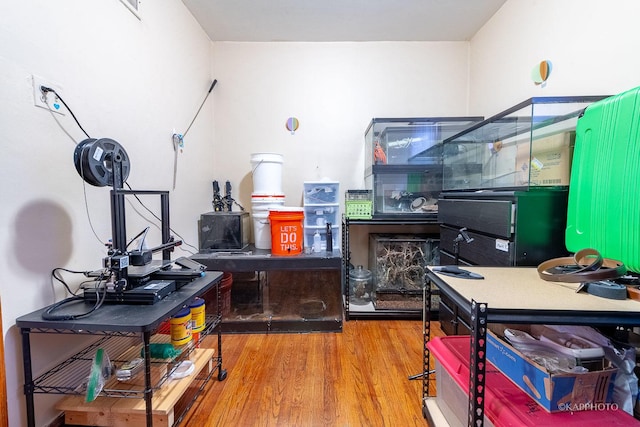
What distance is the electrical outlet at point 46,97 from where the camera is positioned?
1.14m

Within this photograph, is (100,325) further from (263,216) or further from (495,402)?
(263,216)

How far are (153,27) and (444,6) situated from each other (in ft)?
7.15

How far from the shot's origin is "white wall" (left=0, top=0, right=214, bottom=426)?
106 cm

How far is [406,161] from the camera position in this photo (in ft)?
8.77

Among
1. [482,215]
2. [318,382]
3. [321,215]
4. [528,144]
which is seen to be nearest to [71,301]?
[318,382]

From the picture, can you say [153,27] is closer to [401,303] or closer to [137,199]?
[137,199]

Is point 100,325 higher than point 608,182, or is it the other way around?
point 608,182

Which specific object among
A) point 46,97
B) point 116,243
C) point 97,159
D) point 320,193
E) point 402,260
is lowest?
point 402,260

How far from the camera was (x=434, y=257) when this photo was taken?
2.61m

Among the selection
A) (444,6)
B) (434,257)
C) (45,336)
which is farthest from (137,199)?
(444,6)

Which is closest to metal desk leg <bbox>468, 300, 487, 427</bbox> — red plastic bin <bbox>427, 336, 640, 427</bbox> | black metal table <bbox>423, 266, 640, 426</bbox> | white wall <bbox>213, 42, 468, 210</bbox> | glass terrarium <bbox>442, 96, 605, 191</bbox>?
black metal table <bbox>423, 266, 640, 426</bbox>

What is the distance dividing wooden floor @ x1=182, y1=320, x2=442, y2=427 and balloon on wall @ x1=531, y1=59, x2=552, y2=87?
1947mm

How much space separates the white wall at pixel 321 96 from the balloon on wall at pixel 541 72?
91 cm

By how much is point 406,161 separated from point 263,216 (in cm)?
142
